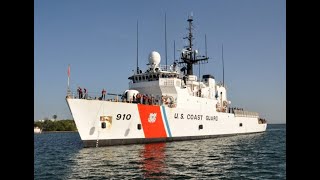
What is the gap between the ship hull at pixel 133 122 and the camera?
→ 22.7 metres

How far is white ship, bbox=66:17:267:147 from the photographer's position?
23.1m

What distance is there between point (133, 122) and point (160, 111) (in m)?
3.06

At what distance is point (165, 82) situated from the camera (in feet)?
102

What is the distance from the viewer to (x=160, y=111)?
27047 mm

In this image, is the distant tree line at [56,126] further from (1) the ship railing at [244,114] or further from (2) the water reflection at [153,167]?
(2) the water reflection at [153,167]

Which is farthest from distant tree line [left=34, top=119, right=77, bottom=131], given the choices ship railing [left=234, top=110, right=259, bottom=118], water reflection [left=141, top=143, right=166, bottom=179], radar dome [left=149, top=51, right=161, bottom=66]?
water reflection [left=141, top=143, right=166, bottom=179]

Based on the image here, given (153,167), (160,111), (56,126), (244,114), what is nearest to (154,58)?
(160,111)

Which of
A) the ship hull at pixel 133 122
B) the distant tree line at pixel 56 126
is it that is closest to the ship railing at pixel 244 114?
the ship hull at pixel 133 122

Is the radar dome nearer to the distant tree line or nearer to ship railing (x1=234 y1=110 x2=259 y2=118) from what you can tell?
ship railing (x1=234 y1=110 x2=259 y2=118)
